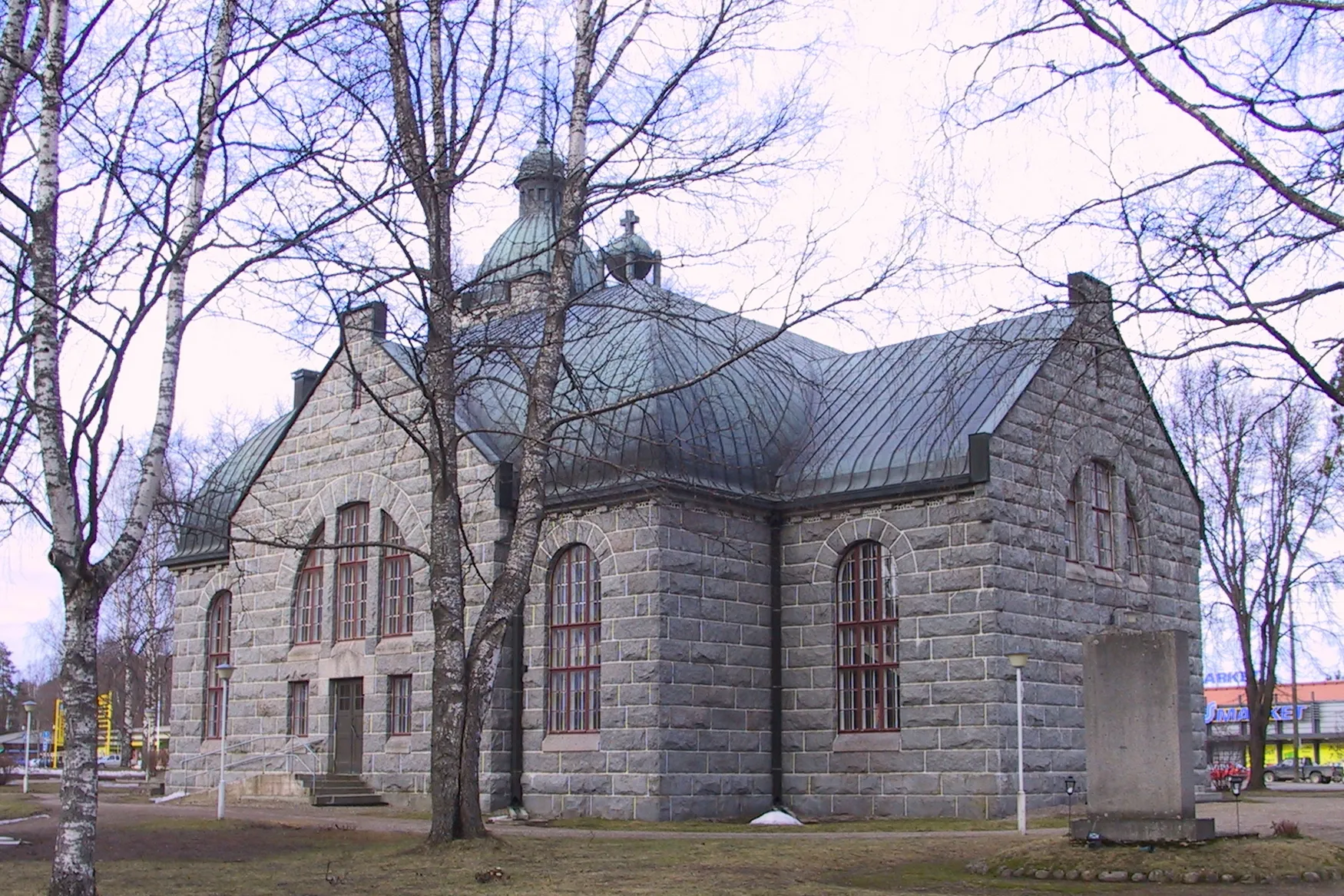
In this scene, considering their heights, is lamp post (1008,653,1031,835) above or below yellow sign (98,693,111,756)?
above

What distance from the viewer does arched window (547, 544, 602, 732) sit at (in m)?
25.2

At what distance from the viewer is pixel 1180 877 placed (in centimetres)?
1327

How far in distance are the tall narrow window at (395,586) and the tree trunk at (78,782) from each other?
1632 centimetres

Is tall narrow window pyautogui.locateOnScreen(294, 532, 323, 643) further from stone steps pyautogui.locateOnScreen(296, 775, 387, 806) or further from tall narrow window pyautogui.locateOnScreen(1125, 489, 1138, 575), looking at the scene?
tall narrow window pyautogui.locateOnScreen(1125, 489, 1138, 575)

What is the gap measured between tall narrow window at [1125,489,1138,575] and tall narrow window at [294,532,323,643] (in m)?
16.3

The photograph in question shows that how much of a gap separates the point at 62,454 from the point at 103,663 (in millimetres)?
63984

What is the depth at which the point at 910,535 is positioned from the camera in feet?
79.8

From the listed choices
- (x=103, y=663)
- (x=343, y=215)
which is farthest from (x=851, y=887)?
(x=103, y=663)

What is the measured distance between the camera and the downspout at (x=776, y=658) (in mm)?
25438

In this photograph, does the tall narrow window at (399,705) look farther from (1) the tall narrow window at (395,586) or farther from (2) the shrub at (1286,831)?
(2) the shrub at (1286,831)

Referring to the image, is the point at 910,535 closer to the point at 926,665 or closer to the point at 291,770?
the point at 926,665

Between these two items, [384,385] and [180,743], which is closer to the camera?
A: [384,385]

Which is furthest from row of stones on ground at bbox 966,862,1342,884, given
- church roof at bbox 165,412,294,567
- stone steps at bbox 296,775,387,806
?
church roof at bbox 165,412,294,567

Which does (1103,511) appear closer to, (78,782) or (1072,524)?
(1072,524)
